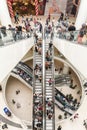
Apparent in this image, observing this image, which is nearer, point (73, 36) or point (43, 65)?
point (73, 36)

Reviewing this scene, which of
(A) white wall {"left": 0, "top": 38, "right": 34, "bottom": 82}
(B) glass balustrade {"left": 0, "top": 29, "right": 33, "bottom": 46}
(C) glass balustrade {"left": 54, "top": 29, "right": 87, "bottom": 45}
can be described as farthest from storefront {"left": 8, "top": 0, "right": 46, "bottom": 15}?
(A) white wall {"left": 0, "top": 38, "right": 34, "bottom": 82}

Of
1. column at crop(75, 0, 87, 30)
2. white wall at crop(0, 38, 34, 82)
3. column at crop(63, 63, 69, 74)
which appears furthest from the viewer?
column at crop(63, 63, 69, 74)

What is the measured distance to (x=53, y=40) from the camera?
31.4 m

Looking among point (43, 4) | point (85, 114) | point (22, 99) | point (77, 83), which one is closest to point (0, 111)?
point (22, 99)

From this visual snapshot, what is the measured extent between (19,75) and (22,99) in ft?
8.26

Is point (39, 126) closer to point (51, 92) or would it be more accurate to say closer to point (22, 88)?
point (51, 92)

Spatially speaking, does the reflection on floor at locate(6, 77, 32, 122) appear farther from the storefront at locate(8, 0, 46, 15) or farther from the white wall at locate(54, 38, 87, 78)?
the white wall at locate(54, 38, 87, 78)

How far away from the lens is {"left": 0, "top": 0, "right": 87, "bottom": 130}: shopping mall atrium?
86.8 feet

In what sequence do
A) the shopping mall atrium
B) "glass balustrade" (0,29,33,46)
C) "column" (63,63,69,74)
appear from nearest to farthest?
1. "glass balustrade" (0,29,33,46)
2. the shopping mall atrium
3. "column" (63,63,69,74)

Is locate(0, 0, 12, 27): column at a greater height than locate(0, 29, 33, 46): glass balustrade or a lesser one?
lesser

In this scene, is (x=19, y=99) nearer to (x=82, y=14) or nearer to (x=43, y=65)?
(x=43, y=65)

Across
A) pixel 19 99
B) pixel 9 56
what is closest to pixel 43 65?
pixel 9 56

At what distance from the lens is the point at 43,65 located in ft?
93.7

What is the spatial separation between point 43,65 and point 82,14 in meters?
8.48
